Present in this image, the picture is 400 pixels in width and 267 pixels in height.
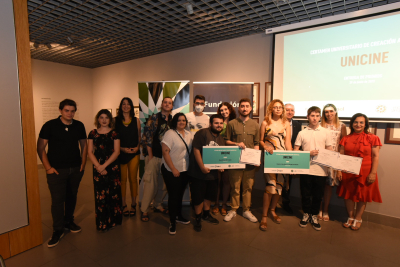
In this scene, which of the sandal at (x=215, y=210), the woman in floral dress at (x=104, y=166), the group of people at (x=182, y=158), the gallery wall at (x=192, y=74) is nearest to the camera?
the group of people at (x=182, y=158)

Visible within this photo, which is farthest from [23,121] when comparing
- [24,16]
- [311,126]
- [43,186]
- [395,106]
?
[395,106]

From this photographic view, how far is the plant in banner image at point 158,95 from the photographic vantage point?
3545 mm

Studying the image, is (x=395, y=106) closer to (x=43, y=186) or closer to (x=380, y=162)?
(x=380, y=162)

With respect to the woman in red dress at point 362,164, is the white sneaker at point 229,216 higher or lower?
lower

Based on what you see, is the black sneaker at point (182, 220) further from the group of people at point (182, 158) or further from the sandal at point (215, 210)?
the sandal at point (215, 210)

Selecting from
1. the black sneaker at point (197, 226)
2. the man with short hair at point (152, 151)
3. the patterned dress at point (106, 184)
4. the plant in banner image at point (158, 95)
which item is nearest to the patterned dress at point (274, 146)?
the black sneaker at point (197, 226)

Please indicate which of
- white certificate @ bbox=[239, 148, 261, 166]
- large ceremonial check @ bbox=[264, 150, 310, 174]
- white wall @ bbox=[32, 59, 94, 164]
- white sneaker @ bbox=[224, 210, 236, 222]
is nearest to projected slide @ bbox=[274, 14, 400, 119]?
large ceremonial check @ bbox=[264, 150, 310, 174]

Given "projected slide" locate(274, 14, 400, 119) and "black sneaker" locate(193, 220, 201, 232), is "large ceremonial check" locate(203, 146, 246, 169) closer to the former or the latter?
"black sneaker" locate(193, 220, 201, 232)

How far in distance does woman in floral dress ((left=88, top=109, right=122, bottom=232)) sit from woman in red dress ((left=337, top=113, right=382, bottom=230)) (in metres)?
2.89

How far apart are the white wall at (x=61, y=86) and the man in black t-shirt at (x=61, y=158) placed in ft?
13.9

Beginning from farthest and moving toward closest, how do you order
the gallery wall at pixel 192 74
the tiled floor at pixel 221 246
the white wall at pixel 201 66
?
the white wall at pixel 201 66 → the gallery wall at pixel 192 74 → the tiled floor at pixel 221 246

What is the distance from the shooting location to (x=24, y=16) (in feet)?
7.05

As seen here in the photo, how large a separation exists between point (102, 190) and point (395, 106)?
3801 mm

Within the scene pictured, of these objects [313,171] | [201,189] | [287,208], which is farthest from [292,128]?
[201,189]
